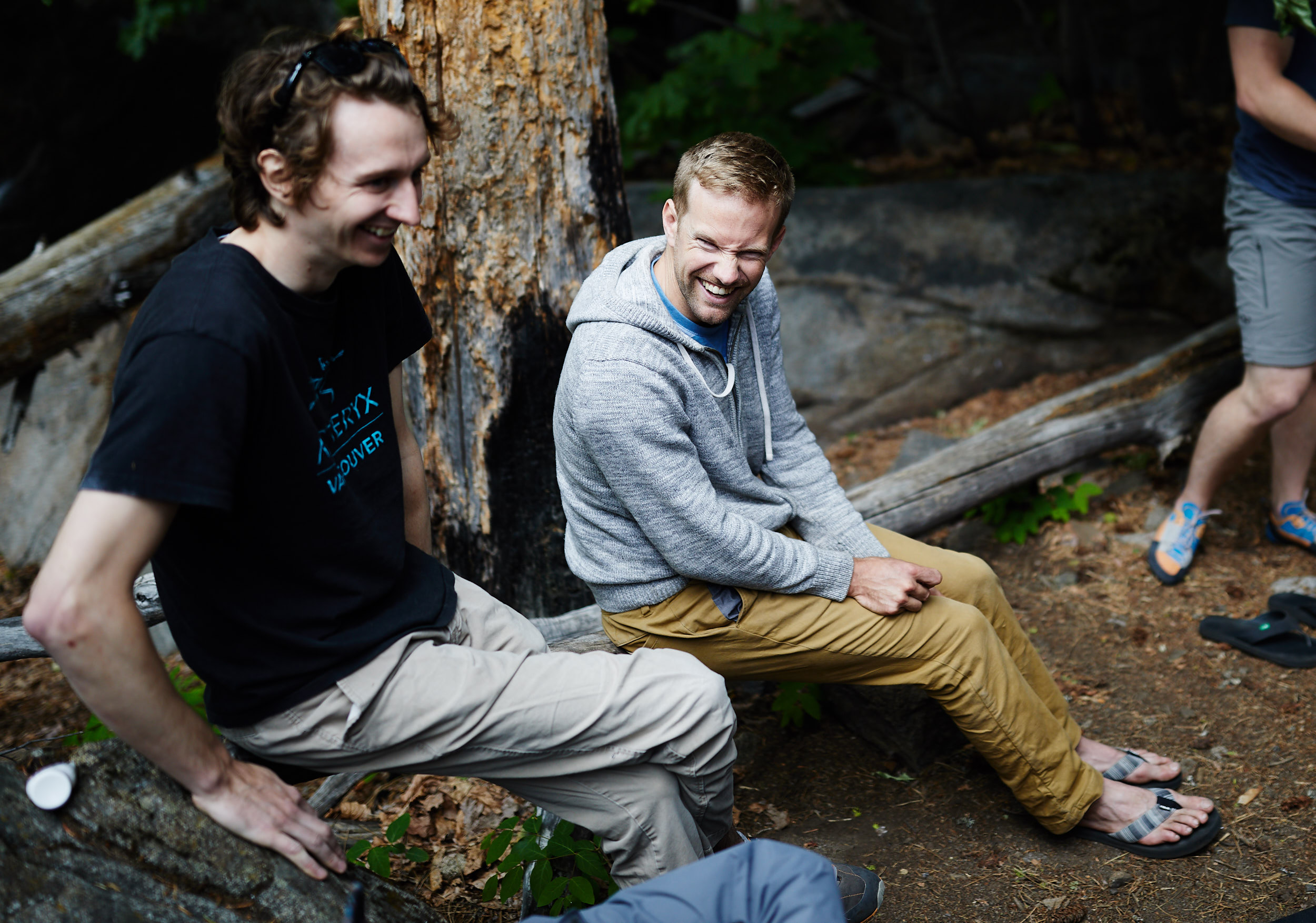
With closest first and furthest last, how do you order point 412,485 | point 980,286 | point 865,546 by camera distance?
point 412,485
point 865,546
point 980,286

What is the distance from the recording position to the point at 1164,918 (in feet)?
8.00

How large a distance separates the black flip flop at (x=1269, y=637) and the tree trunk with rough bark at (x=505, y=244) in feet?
7.59

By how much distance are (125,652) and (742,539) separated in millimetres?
1309

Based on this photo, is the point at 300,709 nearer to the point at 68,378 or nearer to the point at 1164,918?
the point at 1164,918

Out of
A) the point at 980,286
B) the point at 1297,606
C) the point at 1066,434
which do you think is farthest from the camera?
the point at 980,286

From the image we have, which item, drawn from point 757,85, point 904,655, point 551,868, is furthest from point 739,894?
point 757,85

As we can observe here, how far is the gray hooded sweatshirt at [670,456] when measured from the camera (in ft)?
7.33

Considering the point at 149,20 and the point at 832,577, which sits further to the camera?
the point at 149,20

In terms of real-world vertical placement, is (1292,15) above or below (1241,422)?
above

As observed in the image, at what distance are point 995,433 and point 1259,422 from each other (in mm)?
957

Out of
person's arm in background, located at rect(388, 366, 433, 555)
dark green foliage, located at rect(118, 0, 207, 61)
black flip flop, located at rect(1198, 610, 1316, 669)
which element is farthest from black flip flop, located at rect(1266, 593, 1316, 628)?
dark green foliage, located at rect(118, 0, 207, 61)

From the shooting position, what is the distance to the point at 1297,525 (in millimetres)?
3932

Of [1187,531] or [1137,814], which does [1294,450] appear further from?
[1137,814]

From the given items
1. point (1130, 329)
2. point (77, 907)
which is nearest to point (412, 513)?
point (77, 907)
